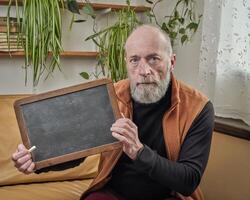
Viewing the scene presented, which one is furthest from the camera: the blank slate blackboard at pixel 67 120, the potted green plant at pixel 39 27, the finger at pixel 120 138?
the potted green plant at pixel 39 27

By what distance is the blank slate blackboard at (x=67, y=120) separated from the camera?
1.31 m

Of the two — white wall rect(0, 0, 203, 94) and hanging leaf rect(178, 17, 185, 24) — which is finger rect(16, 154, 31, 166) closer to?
white wall rect(0, 0, 203, 94)

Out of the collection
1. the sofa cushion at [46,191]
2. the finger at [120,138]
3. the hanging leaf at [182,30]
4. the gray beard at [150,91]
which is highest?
the hanging leaf at [182,30]

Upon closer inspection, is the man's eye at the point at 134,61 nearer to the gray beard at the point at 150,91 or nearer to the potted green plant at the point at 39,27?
the gray beard at the point at 150,91

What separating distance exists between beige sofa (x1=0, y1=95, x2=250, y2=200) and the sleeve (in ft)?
1.19

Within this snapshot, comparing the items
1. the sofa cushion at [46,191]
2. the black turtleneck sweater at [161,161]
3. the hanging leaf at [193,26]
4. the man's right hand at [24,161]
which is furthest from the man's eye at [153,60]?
the hanging leaf at [193,26]

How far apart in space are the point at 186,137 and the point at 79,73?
1457 mm

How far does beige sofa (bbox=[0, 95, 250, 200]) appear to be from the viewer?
5.64 feet

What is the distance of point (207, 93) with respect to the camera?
1991mm

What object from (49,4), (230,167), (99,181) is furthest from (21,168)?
(49,4)

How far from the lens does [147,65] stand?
4.67ft

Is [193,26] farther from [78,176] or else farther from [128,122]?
[128,122]

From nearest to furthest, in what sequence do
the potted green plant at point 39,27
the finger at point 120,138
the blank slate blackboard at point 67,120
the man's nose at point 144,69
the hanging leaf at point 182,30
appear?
1. the finger at point 120,138
2. the blank slate blackboard at point 67,120
3. the man's nose at point 144,69
4. the potted green plant at point 39,27
5. the hanging leaf at point 182,30

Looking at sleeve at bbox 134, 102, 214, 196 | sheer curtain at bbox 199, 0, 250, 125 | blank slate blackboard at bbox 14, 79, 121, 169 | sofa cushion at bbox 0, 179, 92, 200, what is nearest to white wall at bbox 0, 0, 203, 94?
sheer curtain at bbox 199, 0, 250, 125
